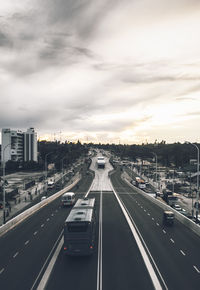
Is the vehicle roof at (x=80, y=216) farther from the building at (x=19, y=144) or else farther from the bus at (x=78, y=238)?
the building at (x=19, y=144)

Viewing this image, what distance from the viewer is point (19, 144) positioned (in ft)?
586

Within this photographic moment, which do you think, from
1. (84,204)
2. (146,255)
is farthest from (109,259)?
(84,204)

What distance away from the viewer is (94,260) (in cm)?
2105

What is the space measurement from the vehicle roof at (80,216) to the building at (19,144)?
15238 centimetres

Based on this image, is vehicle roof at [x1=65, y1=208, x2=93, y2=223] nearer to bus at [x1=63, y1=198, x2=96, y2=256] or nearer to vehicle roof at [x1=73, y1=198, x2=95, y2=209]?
bus at [x1=63, y1=198, x2=96, y2=256]

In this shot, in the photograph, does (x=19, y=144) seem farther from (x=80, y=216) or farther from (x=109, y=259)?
(x=109, y=259)

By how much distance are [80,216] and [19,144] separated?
167m

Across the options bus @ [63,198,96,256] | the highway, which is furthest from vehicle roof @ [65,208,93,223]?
the highway

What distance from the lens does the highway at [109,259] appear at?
17297 mm

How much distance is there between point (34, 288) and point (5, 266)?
15.6ft

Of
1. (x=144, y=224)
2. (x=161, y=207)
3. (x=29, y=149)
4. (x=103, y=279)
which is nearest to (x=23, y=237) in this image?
(x=103, y=279)

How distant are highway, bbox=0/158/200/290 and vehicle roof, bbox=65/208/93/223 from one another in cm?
347

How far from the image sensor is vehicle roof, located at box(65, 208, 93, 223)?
68.7 ft

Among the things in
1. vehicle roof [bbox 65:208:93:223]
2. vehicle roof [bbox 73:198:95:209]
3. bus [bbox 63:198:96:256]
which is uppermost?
vehicle roof [bbox 65:208:93:223]
